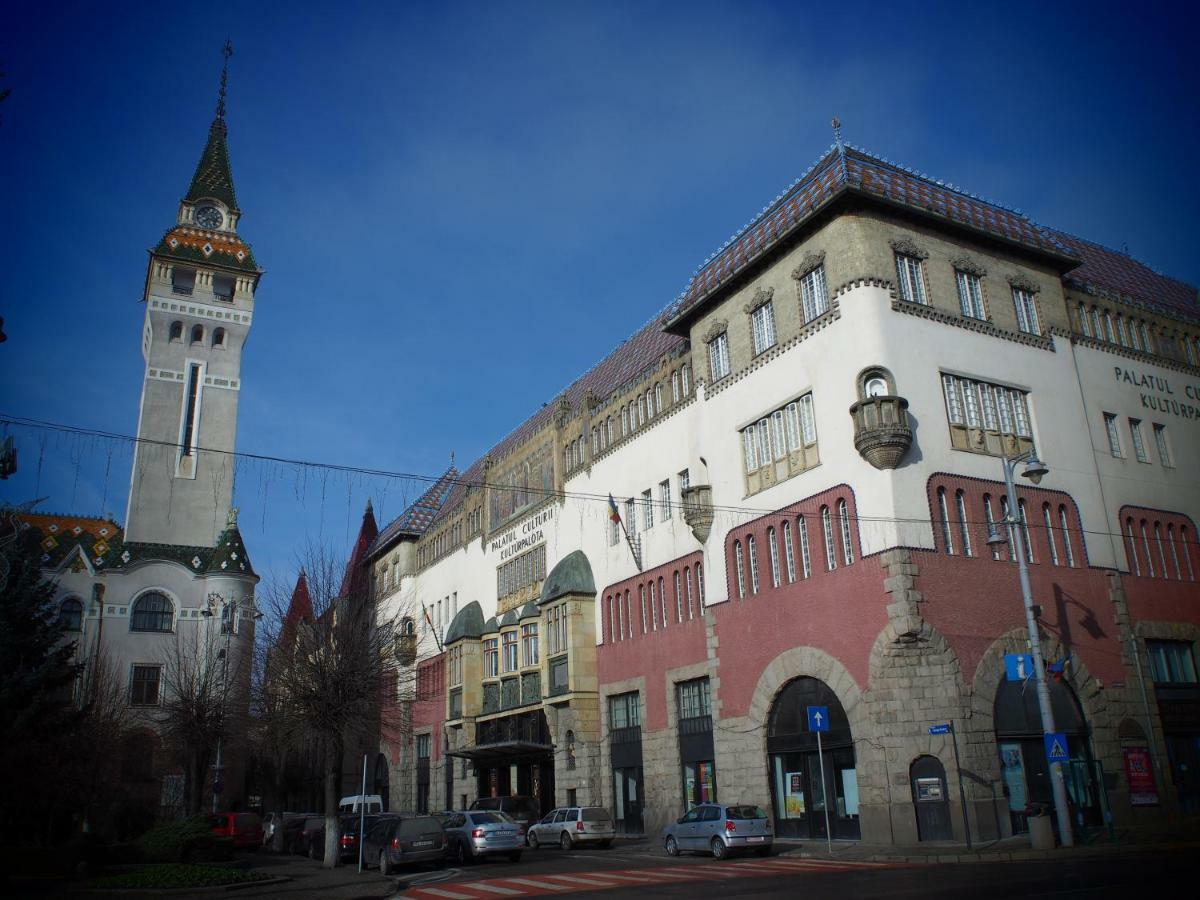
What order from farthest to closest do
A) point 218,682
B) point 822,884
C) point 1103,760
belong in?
point 218,682 → point 1103,760 → point 822,884

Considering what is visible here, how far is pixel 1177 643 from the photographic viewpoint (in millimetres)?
32500

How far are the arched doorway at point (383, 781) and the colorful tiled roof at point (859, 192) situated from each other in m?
39.0

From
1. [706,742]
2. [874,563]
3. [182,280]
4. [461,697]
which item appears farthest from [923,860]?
[182,280]

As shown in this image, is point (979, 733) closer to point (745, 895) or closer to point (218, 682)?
point (745, 895)

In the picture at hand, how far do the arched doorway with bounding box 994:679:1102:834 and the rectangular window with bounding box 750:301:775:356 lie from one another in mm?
13342

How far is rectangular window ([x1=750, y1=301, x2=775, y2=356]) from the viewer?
3344 cm

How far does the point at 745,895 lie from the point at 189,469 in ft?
200

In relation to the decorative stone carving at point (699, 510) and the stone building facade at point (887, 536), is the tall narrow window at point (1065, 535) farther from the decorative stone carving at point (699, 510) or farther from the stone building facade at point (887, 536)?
the decorative stone carving at point (699, 510)

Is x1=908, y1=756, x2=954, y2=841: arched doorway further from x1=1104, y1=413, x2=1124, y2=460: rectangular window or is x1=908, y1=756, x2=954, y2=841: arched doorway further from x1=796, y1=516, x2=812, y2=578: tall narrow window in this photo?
x1=1104, y1=413, x2=1124, y2=460: rectangular window

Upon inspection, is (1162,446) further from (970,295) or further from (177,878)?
(177,878)

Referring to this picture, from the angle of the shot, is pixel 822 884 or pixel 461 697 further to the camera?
pixel 461 697

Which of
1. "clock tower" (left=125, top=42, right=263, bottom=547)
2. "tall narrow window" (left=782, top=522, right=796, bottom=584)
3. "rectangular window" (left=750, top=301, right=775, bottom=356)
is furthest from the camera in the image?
"clock tower" (left=125, top=42, right=263, bottom=547)

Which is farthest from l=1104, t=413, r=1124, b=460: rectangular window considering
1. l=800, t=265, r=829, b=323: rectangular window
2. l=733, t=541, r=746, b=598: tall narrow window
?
l=733, t=541, r=746, b=598: tall narrow window

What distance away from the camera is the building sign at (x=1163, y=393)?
117 ft
